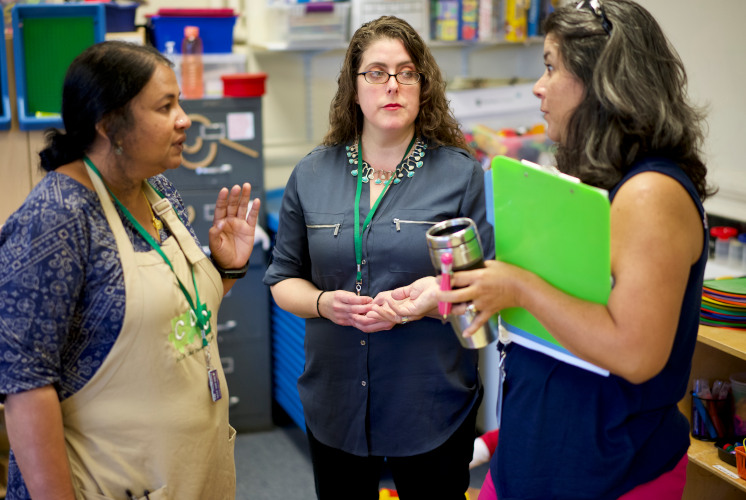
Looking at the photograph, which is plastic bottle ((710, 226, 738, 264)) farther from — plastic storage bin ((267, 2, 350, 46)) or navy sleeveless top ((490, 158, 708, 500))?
plastic storage bin ((267, 2, 350, 46))

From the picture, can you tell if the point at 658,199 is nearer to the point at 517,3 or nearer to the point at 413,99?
the point at 413,99

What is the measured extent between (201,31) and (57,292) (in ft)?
7.24

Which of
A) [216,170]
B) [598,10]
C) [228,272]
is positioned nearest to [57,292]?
[228,272]

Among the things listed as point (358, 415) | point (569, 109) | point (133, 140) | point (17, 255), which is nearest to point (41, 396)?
point (17, 255)

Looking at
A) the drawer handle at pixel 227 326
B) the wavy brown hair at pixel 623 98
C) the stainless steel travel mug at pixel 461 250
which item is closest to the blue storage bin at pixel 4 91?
the drawer handle at pixel 227 326

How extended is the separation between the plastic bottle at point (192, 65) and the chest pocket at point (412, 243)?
5.66ft

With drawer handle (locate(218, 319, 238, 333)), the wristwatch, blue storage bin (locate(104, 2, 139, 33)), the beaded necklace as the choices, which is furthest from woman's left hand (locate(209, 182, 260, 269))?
drawer handle (locate(218, 319, 238, 333))

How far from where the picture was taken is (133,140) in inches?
56.1

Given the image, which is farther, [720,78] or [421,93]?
[720,78]

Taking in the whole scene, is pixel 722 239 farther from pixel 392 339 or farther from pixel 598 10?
pixel 598 10

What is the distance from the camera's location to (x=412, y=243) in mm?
1854

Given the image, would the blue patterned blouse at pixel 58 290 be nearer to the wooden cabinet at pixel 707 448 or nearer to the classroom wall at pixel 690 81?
the wooden cabinet at pixel 707 448

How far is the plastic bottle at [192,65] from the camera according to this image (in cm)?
323

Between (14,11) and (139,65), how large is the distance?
63.4 inches
